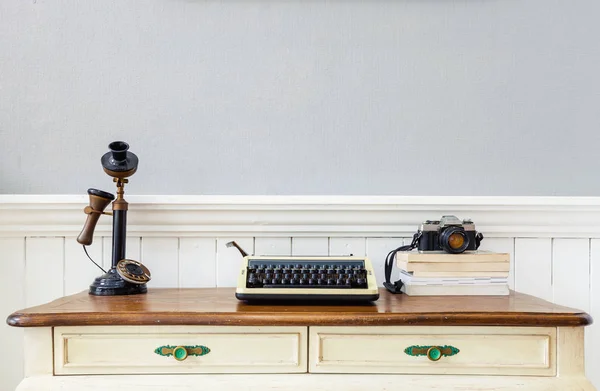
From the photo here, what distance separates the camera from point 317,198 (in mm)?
1541

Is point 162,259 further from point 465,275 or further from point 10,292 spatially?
point 465,275

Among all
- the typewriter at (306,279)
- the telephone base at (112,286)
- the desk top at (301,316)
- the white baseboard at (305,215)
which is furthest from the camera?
the white baseboard at (305,215)

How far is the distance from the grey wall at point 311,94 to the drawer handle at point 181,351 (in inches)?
24.4

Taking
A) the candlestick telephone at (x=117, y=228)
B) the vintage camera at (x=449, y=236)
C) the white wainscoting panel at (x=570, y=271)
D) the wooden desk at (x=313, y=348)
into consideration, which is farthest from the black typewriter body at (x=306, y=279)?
the white wainscoting panel at (x=570, y=271)

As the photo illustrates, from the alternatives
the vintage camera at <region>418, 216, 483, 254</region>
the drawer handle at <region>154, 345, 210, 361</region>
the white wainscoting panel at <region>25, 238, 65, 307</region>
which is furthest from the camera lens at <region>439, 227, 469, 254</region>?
the white wainscoting panel at <region>25, 238, 65, 307</region>

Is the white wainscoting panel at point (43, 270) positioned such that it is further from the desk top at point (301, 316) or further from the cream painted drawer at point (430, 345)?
the cream painted drawer at point (430, 345)

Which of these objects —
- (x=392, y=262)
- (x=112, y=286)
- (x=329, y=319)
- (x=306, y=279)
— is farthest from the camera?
(x=392, y=262)

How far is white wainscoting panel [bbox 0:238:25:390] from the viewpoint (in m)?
1.56

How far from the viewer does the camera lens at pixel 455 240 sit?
4.43 ft

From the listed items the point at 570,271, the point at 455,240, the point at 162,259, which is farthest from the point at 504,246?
the point at 162,259

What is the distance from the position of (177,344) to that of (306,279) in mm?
334

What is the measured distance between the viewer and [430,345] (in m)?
1.08

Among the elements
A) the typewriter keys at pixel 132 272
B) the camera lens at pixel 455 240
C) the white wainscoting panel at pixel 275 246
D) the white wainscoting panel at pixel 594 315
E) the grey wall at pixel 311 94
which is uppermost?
the grey wall at pixel 311 94

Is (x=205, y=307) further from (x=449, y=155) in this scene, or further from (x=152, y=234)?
(x=449, y=155)
